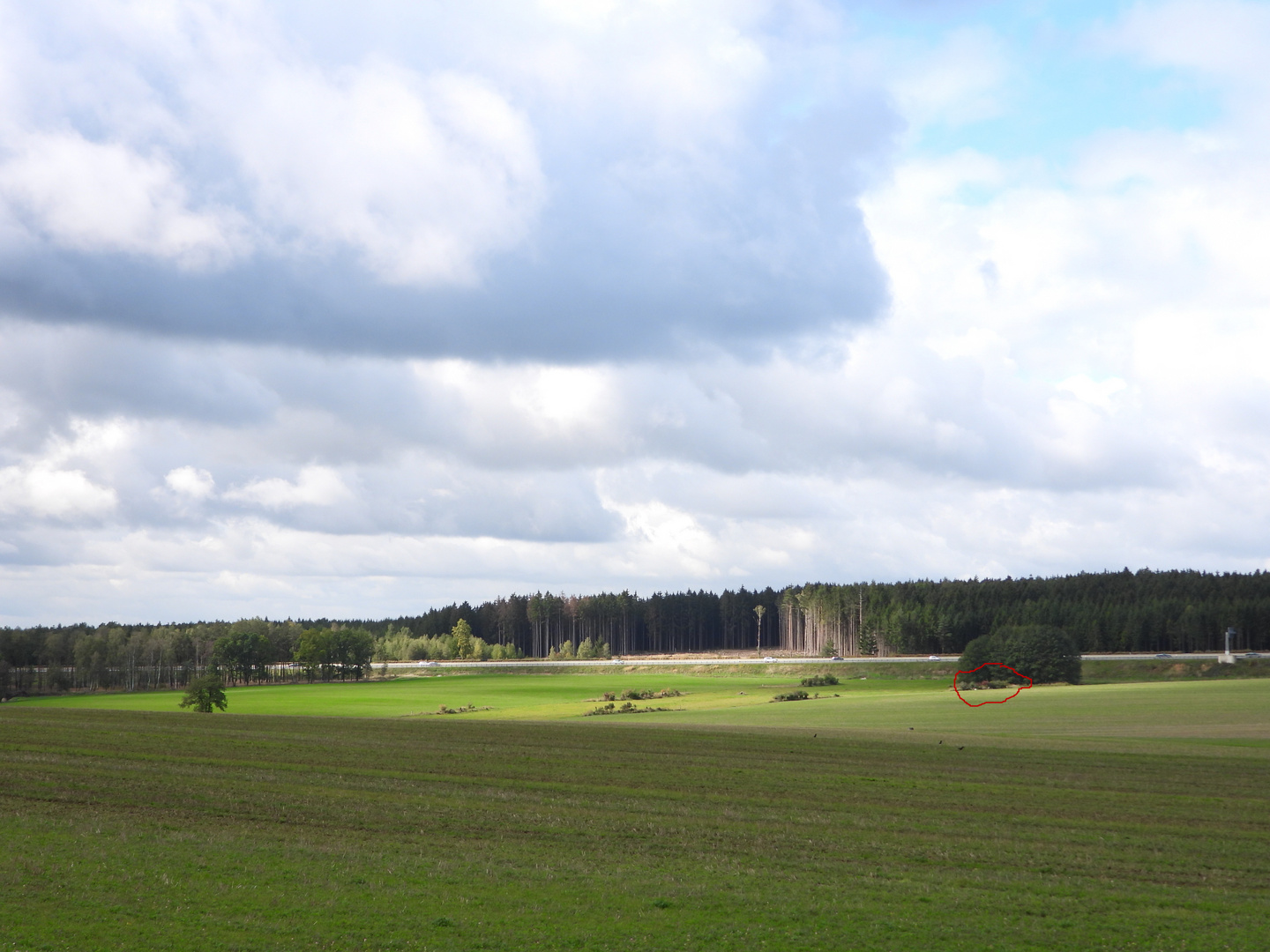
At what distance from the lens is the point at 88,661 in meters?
153

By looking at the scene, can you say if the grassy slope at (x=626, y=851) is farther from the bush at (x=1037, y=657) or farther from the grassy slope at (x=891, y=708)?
the bush at (x=1037, y=657)

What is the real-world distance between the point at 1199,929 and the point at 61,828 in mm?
24489

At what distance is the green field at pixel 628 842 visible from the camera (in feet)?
53.9

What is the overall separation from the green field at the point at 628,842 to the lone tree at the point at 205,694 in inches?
1427

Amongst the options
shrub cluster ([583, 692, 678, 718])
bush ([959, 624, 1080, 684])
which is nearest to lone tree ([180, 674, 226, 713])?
shrub cluster ([583, 692, 678, 718])

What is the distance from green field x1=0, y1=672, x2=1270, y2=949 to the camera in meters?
16.4

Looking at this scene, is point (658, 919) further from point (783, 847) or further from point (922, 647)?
point (922, 647)

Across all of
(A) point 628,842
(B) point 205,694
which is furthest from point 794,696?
(A) point 628,842

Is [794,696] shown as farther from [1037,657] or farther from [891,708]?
[1037,657]

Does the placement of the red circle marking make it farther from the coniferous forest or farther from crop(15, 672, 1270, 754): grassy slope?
the coniferous forest

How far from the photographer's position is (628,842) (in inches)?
914

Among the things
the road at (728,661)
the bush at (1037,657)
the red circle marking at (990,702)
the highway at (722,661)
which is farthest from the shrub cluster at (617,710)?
the road at (728,661)

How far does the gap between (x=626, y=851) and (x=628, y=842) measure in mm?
934

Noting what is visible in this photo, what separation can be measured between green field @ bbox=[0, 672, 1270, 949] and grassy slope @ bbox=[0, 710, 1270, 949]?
0.10 metres
